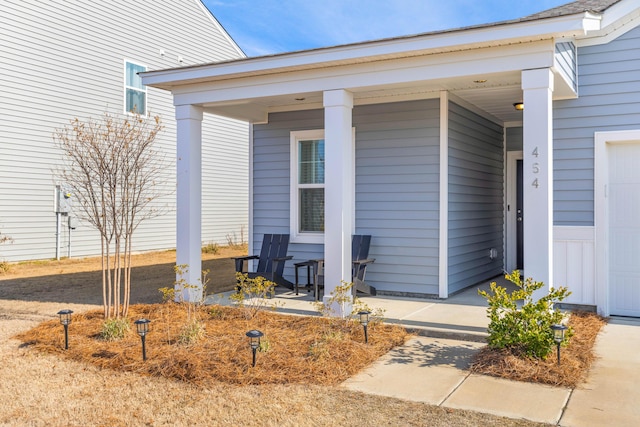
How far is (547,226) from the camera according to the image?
481 centimetres

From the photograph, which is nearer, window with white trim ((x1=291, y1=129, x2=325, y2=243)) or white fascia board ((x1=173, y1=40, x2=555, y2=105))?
white fascia board ((x1=173, y1=40, x2=555, y2=105))

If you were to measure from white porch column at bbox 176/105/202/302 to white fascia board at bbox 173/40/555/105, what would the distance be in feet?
0.98

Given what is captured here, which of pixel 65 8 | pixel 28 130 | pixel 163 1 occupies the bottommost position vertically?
pixel 28 130

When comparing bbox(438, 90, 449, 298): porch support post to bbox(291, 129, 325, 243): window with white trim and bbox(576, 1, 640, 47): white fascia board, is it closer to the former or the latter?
bbox(576, 1, 640, 47): white fascia board

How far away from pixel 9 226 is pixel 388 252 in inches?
314

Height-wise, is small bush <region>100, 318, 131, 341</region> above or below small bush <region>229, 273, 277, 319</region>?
below

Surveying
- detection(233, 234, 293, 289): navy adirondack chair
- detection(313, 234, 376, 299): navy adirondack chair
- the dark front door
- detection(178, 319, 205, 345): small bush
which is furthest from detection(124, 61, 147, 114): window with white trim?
detection(178, 319, 205, 345): small bush

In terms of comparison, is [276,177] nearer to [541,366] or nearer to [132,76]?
[541,366]

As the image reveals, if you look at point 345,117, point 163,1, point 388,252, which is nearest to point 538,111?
point 345,117

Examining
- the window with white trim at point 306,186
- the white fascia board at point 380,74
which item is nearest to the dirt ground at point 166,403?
the white fascia board at point 380,74

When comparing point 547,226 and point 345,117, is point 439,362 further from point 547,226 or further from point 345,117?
point 345,117

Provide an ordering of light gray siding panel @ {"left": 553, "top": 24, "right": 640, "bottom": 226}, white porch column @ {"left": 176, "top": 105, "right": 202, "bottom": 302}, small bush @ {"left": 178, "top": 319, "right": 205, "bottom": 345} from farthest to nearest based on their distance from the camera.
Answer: white porch column @ {"left": 176, "top": 105, "right": 202, "bottom": 302}
light gray siding panel @ {"left": 553, "top": 24, "right": 640, "bottom": 226}
small bush @ {"left": 178, "top": 319, "right": 205, "bottom": 345}

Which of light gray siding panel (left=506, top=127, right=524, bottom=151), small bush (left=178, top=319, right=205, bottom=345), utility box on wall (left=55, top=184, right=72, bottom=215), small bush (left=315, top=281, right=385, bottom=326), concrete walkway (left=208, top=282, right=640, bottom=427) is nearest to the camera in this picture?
concrete walkway (left=208, top=282, right=640, bottom=427)

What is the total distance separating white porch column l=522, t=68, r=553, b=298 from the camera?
482 centimetres
